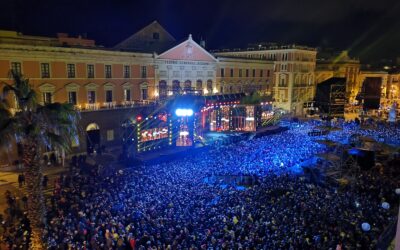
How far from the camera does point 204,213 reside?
16359 mm

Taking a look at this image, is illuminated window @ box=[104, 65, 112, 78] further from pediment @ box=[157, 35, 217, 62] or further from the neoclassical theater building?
pediment @ box=[157, 35, 217, 62]

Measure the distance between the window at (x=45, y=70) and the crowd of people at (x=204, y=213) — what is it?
13265mm

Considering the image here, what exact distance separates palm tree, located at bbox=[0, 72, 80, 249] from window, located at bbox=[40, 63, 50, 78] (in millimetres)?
20951

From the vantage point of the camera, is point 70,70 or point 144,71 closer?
point 70,70

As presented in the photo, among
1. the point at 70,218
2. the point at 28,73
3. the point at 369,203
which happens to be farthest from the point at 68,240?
the point at 28,73

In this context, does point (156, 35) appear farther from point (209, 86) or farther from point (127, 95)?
point (127, 95)

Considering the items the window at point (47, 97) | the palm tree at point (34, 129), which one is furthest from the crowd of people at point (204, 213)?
the window at point (47, 97)

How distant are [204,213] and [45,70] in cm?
2263

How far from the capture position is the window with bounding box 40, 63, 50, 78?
3052 cm

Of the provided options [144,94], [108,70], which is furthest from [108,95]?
[144,94]

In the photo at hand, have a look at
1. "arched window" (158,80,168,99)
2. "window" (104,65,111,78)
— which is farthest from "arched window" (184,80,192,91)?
"window" (104,65,111,78)

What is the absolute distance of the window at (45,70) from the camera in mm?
30523

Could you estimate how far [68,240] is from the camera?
13.9m

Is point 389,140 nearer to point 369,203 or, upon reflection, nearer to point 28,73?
point 369,203
